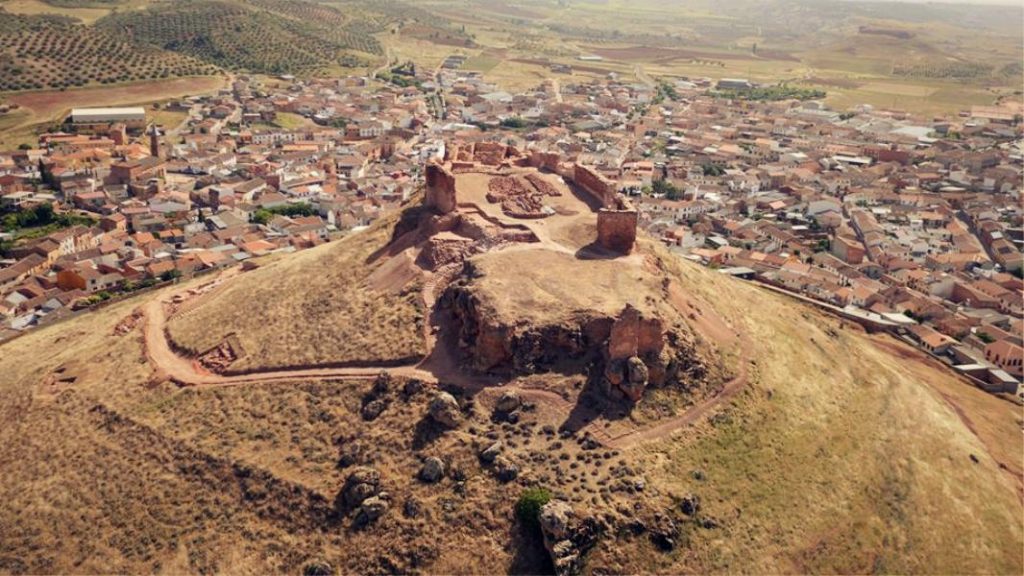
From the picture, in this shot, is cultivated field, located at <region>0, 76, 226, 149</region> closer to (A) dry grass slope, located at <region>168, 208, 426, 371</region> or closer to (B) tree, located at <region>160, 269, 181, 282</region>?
(B) tree, located at <region>160, 269, 181, 282</region>

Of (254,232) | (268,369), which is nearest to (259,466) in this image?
(268,369)

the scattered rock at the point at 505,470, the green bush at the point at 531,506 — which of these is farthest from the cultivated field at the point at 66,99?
the green bush at the point at 531,506

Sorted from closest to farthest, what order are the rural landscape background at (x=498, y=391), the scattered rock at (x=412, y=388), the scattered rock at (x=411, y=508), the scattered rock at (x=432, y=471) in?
1. the scattered rock at (x=411, y=508)
2. the rural landscape background at (x=498, y=391)
3. the scattered rock at (x=432, y=471)
4. the scattered rock at (x=412, y=388)

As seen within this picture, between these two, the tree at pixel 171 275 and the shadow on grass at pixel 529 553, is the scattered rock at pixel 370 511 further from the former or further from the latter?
the tree at pixel 171 275

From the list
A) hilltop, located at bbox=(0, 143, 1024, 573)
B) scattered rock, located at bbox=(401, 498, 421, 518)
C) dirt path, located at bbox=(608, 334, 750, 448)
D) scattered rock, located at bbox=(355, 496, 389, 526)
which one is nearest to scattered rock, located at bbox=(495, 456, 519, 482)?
hilltop, located at bbox=(0, 143, 1024, 573)

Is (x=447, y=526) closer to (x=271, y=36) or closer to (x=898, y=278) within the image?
(x=898, y=278)

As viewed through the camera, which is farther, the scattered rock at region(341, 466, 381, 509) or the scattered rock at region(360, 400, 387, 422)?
the scattered rock at region(360, 400, 387, 422)
